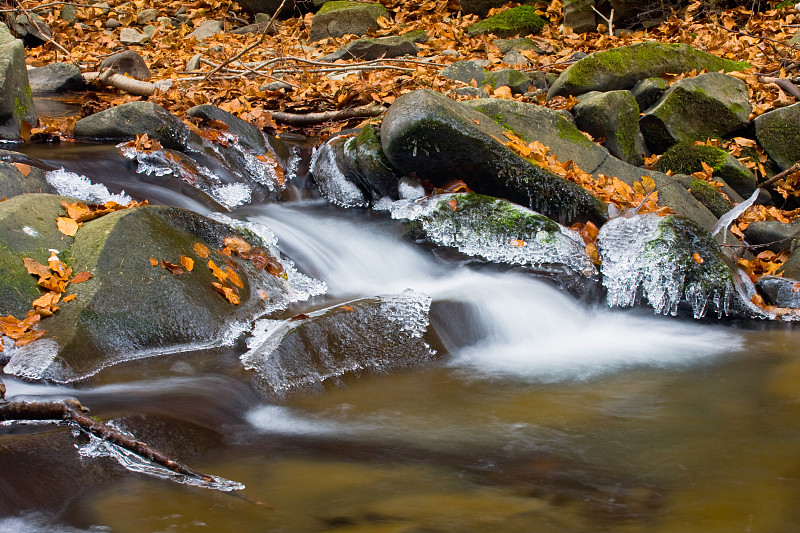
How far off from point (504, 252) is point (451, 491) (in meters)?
3.20

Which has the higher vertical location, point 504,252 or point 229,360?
point 504,252

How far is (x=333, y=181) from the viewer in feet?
22.6

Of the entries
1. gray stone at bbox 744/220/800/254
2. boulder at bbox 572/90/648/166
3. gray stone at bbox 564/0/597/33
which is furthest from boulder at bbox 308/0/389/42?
gray stone at bbox 744/220/800/254

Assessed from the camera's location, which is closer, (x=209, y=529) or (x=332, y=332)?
(x=209, y=529)

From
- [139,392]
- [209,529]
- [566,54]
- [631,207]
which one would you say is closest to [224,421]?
[139,392]

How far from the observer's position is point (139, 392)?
138 inches

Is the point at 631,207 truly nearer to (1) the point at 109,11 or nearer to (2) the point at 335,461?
(2) the point at 335,461

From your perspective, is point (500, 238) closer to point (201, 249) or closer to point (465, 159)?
point (465, 159)

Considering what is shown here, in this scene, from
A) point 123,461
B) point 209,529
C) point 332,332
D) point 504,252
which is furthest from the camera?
point 504,252

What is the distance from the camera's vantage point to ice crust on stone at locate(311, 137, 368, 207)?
678 cm

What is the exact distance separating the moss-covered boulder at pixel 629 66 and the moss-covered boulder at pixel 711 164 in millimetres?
1159

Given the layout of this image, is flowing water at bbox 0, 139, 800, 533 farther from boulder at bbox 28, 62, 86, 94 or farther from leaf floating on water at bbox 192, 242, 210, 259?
boulder at bbox 28, 62, 86, 94

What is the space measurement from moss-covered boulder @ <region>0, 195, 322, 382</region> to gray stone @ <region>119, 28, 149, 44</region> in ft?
34.1

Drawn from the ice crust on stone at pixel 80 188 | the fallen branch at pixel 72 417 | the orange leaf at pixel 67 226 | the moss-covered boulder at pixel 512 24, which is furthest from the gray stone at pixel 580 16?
the fallen branch at pixel 72 417
